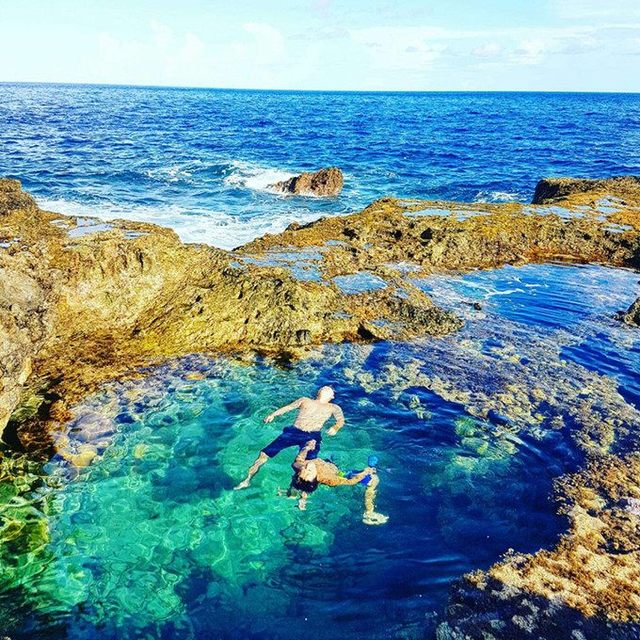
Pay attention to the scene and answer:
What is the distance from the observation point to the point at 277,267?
12.2 meters

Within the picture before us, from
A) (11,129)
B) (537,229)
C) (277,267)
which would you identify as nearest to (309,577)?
(277,267)

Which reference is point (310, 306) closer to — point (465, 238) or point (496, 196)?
point (465, 238)

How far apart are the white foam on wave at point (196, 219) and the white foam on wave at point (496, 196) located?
11542 millimetres

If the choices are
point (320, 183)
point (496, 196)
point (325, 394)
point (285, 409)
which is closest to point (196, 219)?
point (320, 183)

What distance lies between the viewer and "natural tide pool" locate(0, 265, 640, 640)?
5.52 metres

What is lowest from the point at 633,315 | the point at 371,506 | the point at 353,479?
the point at 371,506

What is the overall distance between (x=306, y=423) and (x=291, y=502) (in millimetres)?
1418

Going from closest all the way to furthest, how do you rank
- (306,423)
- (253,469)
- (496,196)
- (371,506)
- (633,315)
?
(371,506) < (253,469) < (306,423) < (633,315) < (496,196)

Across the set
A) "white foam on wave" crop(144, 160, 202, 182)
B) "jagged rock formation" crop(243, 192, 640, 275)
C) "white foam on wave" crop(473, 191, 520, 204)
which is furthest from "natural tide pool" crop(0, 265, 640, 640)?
"white foam on wave" crop(144, 160, 202, 182)

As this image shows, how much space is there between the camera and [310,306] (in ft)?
35.8

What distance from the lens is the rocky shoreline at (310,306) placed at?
562 cm

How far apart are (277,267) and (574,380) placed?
7.03m

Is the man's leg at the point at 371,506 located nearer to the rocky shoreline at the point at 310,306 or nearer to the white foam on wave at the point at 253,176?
the rocky shoreline at the point at 310,306

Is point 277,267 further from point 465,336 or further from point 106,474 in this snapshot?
point 106,474
